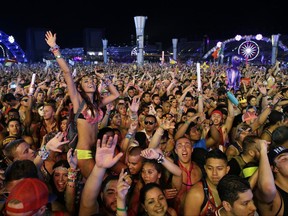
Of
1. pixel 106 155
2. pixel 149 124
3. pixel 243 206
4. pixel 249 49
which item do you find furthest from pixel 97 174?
pixel 249 49

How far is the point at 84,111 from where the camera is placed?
3.72 m

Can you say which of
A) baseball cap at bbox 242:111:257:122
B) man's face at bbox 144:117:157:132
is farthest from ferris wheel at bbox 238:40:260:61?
man's face at bbox 144:117:157:132

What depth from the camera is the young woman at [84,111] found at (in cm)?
354

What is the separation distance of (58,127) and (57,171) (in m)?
2.11

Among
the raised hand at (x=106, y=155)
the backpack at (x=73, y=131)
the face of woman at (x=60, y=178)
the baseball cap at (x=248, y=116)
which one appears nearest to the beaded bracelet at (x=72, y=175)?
the face of woman at (x=60, y=178)

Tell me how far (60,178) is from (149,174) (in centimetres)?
85

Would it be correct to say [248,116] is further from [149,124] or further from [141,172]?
[141,172]

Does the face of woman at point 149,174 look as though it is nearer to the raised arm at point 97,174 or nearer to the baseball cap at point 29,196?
the raised arm at point 97,174

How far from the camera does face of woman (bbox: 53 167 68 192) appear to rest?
3.00 m

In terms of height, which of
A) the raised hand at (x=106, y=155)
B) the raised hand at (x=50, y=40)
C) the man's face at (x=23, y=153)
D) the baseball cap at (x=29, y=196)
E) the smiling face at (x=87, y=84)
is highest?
the raised hand at (x=50, y=40)

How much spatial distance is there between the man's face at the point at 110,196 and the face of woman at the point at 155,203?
280 mm

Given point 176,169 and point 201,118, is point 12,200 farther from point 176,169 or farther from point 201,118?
point 201,118

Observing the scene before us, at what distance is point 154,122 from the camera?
485 centimetres

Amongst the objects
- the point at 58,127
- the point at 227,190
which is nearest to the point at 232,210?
the point at 227,190
